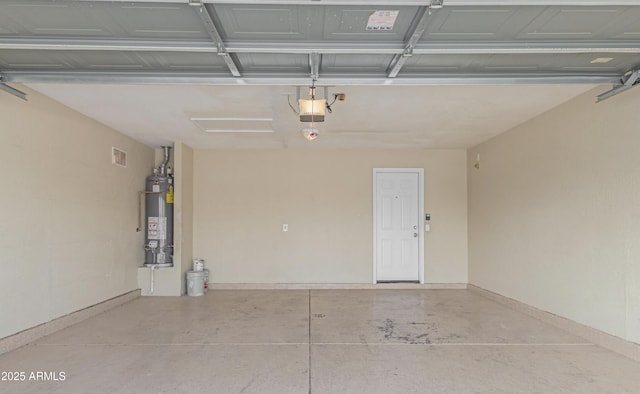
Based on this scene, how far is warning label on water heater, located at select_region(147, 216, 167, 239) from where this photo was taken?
608cm

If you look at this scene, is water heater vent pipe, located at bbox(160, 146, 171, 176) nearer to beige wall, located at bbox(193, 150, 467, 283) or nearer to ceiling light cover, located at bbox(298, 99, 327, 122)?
beige wall, located at bbox(193, 150, 467, 283)

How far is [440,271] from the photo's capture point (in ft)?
22.3

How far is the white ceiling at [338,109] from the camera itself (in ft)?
12.0

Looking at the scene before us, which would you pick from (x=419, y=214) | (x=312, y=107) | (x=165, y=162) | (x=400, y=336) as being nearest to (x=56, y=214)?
(x=165, y=162)

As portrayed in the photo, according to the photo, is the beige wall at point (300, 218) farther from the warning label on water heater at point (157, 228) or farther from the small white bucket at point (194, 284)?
the warning label on water heater at point (157, 228)

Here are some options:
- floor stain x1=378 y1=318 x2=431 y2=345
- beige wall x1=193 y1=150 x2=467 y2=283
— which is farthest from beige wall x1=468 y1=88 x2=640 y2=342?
floor stain x1=378 y1=318 x2=431 y2=345

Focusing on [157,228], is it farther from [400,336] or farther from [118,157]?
[400,336]

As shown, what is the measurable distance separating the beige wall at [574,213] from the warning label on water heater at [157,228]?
506cm

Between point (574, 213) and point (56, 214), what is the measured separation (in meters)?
5.45

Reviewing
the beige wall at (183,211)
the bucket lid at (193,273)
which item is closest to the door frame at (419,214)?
the bucket lid at (193,273)

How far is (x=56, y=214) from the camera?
4137 mm

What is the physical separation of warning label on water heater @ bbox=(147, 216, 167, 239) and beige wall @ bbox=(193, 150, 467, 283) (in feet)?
2.28

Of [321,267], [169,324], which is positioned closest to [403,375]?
[169,324]

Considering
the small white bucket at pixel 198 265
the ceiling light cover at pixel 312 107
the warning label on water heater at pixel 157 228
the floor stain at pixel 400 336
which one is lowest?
the floor stain at pixel 400 336
